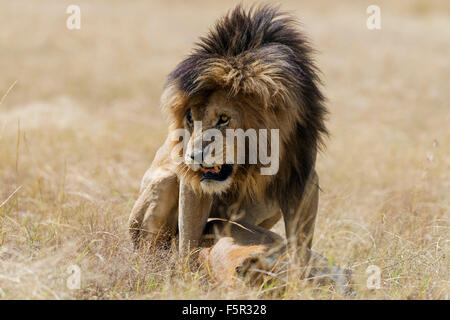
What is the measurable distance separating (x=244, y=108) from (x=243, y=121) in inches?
3.5

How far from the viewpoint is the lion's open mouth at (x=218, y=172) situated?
4.66 m

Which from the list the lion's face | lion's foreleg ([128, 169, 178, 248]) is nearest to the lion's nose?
the lion's face

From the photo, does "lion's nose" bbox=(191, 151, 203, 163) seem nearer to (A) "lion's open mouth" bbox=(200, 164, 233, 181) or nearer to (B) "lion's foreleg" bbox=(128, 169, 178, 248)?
(A) "lion's open mouth" bbox=(200, 164, 233, 181)

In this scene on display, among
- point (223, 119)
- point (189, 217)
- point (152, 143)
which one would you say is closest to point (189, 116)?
point (223, 119)

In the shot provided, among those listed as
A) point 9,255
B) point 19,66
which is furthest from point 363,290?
Result: point 19,66

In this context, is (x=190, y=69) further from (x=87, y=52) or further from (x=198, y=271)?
(x=87, y=52)

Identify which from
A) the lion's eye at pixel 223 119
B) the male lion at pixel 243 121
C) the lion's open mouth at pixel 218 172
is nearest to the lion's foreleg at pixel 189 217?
the male lion at pixel 243 121

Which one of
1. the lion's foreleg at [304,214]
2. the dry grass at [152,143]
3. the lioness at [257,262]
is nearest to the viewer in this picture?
the lioness at [257,262]

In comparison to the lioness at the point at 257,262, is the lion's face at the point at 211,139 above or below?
above

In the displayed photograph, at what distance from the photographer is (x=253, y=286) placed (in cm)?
420

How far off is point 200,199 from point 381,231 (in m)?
1.73

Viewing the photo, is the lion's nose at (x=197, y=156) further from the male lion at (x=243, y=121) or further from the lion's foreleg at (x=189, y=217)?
the lion's foreleg at (x=189, y=217)

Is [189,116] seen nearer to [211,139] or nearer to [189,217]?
[211,139]

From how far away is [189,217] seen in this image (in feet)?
16.3
